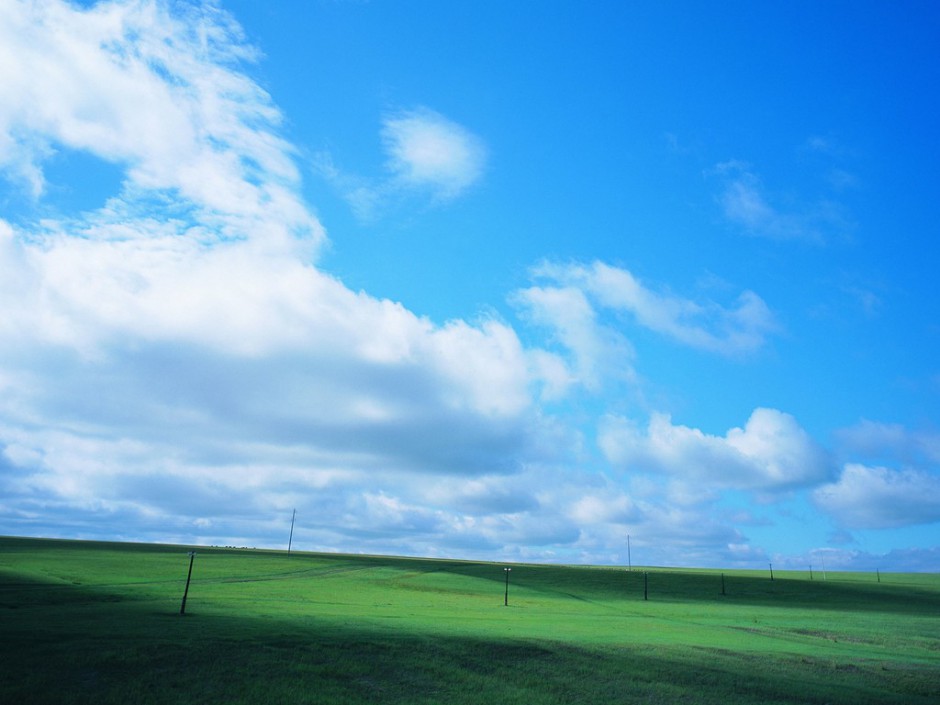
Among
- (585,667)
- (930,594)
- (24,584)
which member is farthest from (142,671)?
(930,594)

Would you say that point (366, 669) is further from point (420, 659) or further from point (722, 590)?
point (722, 590)

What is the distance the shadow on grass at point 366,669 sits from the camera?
74.2 feet

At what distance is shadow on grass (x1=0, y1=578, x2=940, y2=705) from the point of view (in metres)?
22.6

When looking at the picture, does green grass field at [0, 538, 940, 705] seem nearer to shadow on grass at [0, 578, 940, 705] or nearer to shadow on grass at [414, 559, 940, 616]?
shadow on grass at [0, 578, 940, 705]

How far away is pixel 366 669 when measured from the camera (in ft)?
87.1

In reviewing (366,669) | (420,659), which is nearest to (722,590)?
(420,659)

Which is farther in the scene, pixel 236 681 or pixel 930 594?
pixel 930 594

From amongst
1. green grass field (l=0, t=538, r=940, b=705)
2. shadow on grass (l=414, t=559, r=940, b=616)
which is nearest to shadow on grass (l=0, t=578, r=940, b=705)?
green grass field (l=0, t=538, r=940, b=705)

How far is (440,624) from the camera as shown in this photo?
133 ft

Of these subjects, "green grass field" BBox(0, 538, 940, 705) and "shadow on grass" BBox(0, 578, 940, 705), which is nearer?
"shadow on grass" BBox(0, 578, 940, 705)

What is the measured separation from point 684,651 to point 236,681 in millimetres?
22781

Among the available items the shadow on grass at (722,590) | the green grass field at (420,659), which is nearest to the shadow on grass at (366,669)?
the green grass field at (420,659)

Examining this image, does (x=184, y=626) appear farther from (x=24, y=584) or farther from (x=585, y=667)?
(x=24, y=584)

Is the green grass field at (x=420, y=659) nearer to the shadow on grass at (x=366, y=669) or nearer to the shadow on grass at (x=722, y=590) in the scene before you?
the shadow on grass at (x=366, y=669)
